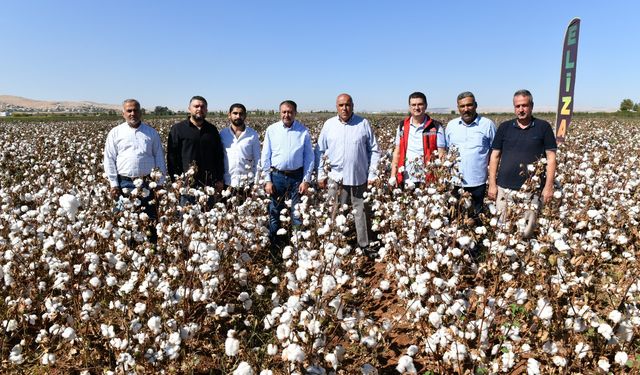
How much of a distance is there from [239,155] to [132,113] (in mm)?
1482

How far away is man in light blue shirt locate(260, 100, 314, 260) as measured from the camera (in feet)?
18.2

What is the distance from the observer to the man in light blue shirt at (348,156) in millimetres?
5215

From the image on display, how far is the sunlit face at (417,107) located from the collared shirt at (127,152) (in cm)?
345

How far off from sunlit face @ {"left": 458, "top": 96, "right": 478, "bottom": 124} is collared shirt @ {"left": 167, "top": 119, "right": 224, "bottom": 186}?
3270 mm

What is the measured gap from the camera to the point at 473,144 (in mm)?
4980

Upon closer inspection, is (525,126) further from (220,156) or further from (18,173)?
(18,173)

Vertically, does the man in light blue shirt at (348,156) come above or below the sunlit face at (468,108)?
below

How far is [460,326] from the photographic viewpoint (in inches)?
109

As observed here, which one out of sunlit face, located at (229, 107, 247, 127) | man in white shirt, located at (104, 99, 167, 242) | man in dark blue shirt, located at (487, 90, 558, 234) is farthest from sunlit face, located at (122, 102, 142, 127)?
man in dark blue shirt, located at (487, 90, 558, 234)

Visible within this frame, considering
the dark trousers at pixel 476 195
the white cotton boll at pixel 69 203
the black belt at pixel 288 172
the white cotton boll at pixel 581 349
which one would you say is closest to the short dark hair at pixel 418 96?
the dark trousers at pixel 476 195

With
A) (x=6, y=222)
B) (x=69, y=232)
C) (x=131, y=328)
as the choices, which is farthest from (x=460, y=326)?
(x=6, y=222)

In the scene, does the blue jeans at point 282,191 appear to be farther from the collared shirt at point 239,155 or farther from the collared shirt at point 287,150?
the collared shirt at point 239,155

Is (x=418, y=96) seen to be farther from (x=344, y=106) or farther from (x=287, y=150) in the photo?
(x=287, y=150)

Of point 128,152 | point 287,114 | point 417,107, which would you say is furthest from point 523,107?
point 128,152
